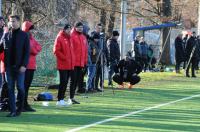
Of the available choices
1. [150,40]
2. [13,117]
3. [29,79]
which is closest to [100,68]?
[29,79]

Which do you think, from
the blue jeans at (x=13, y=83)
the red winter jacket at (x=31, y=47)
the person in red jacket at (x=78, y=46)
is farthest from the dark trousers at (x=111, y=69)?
the blue jeans at (x=13, y=83)

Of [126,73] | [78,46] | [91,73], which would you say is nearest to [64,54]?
[78,46]

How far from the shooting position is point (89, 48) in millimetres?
17766

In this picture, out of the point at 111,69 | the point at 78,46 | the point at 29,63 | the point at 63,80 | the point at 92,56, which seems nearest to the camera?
Answer: the point at 29,63

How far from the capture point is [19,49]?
11938 mm

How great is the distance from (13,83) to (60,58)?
79.6 inches

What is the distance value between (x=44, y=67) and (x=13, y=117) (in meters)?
7.78

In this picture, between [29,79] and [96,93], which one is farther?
[96,93]

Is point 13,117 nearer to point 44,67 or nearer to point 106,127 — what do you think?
point 106,127

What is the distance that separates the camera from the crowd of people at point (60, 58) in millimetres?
11992

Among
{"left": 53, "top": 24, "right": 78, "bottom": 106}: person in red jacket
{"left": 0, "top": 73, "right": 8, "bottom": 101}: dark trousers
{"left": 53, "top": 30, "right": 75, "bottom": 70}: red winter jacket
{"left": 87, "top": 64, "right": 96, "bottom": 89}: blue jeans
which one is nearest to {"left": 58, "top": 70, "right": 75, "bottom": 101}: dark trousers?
{"left": 53, "top": 24, "right": 78, "bottom": 106}: person in red jacket

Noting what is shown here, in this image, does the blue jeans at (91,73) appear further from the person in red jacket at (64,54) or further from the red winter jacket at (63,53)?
the red winter jacket at (63,53)

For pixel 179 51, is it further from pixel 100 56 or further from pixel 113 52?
pixel 100 56

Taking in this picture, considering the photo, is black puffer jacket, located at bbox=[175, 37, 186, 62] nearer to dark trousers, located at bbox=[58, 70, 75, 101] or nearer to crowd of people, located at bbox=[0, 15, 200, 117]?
crowd of people, located at bbox=[0, 15, 200, 117]
